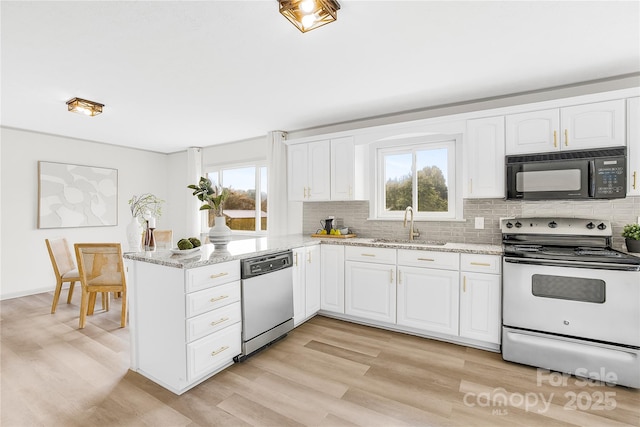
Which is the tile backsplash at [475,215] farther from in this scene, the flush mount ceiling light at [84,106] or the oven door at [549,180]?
the flush mount ceiling light at [84,106]

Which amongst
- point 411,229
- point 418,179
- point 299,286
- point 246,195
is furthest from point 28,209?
point 418,179

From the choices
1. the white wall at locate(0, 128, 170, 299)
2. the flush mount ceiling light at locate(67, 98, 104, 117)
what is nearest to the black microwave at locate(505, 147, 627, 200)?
the flush mount ceiling light at locate(67, 98, 104, 117)

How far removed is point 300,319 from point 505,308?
1873mm

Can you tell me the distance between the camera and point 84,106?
10.3 ft

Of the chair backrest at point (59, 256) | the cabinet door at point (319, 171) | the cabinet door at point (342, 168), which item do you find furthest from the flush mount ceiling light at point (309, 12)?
the chair backrest at point (59, 256)

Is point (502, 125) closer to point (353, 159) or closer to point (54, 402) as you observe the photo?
point (353, 159)

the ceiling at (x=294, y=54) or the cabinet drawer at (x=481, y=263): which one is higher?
the ceiling at (x=294, y=54)

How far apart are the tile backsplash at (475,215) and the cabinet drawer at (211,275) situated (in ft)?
6.29

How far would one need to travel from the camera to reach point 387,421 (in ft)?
5.84

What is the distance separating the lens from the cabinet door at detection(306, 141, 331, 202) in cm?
371

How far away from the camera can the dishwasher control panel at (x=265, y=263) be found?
95.7 inches

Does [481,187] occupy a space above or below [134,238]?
above

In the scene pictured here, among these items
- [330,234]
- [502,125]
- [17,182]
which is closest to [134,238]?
[330,234]

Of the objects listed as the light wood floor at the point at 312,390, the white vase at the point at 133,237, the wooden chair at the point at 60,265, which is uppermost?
the white vase at the point at 133,237
